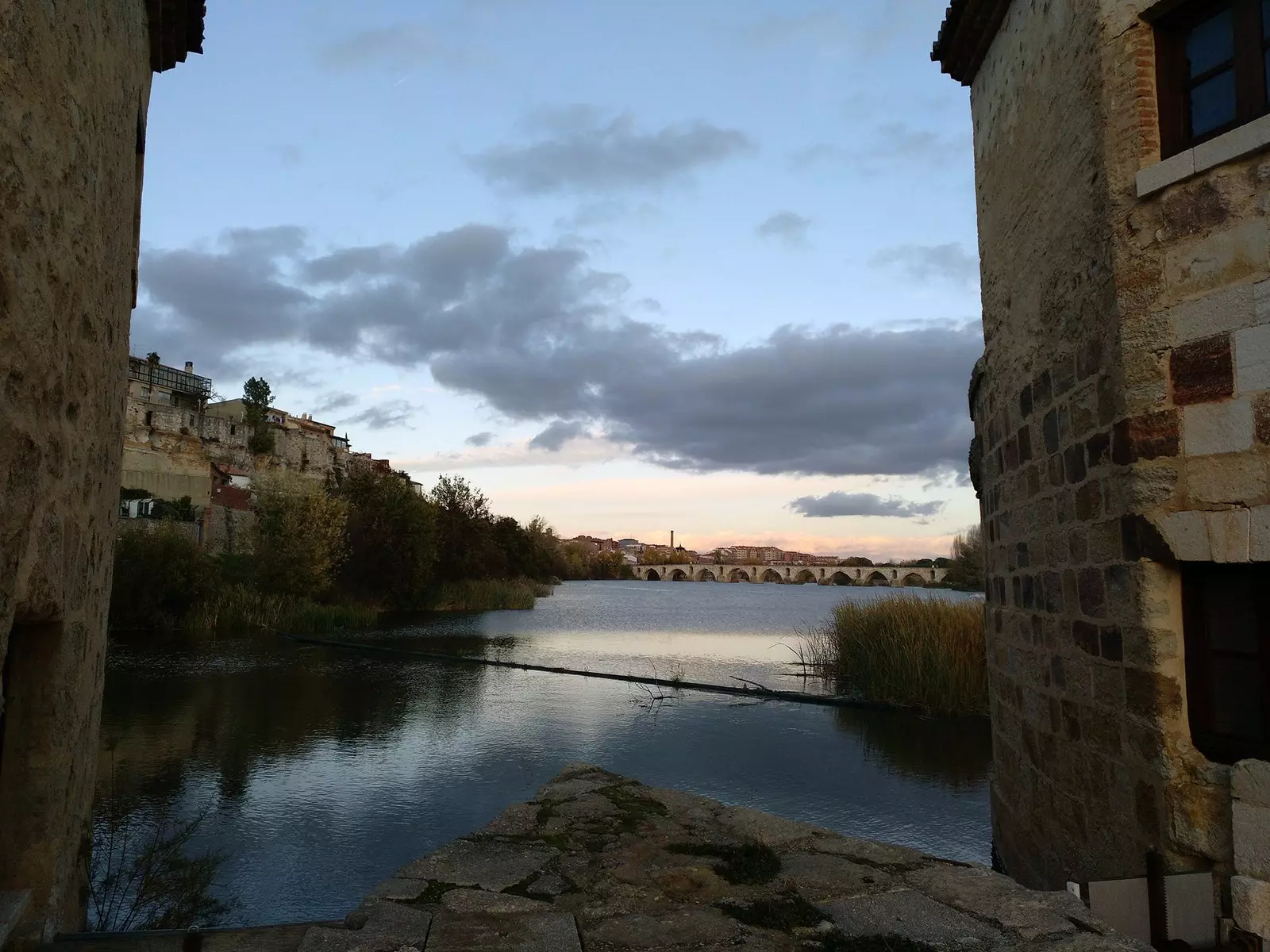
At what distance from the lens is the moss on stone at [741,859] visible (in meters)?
2.86

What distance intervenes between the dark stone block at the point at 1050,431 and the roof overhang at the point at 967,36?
2.21 metres

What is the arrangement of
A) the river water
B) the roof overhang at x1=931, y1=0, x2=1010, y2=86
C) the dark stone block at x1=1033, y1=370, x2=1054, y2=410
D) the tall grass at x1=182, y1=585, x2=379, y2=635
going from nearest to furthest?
the dark stone block at x1=1033, y1=370, x2=1054, y2=410, the roof overhang at x1=931, y1=0, x2=1010, y2=86, the river water, the tall grass at x1=182, y1=585, x2=379, y2=635

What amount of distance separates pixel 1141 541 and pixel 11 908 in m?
3.76

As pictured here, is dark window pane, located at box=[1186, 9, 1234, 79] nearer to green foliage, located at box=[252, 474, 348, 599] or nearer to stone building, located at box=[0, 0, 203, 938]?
stone building, located at box=[0, 0, 203, 938]

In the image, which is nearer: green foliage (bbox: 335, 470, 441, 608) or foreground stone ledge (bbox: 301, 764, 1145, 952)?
foreground stone ledge (bbox: 301, 764, 1145, 952)

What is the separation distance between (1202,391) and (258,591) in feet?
76.8

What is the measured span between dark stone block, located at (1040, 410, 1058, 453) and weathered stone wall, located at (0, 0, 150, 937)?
3.76 metres

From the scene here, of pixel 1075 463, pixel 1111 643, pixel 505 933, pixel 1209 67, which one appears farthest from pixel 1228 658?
pixel 505 933

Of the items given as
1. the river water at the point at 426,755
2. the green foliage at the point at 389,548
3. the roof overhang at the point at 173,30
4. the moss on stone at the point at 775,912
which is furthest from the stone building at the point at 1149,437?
the green foliage at the point at 389,548

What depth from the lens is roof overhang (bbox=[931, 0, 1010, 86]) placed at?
4477 mm

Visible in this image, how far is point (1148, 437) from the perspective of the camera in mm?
3039

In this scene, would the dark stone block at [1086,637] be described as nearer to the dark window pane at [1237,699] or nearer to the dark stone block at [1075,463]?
the dark window pane at [1237,699]

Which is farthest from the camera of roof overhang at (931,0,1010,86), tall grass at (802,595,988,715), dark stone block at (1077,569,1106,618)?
tall grass at (802,595,988,715)

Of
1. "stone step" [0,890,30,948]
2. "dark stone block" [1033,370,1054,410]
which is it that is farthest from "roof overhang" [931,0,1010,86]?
"stone step" [0,890,30,948]
